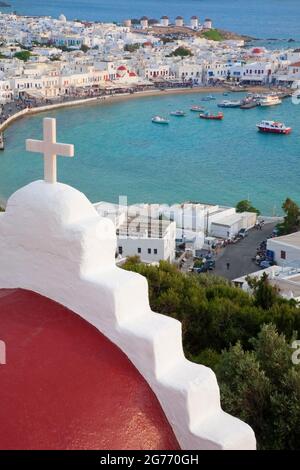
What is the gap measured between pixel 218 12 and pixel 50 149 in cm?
13096

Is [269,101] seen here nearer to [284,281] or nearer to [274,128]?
[274,128]

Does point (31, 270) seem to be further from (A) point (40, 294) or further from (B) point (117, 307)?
(B) point (117, 307)

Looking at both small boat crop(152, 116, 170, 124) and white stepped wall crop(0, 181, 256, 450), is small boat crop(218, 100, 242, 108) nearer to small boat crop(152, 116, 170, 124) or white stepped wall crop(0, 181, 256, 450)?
small boat crop(152, 116, 170, 124)

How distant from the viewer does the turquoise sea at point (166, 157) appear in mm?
23328

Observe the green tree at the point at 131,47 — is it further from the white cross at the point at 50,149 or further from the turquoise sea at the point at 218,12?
the white cross at the point at 50,149

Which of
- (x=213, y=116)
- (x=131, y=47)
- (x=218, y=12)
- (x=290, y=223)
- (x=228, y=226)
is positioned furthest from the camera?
(x=218, y=12)

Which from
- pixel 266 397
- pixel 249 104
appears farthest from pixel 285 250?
pixel 249 104

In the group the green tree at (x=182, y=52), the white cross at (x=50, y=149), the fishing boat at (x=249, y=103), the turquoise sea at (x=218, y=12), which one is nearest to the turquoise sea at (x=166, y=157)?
the fishing boat at (x=249, y=103)

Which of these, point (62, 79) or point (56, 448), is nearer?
point (56, 448)

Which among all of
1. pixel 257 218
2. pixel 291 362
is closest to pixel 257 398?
pixel 291 362

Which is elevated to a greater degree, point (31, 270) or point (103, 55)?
point (31, 270)

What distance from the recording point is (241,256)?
16.6 m

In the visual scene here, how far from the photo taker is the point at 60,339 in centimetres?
275

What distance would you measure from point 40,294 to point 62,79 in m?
41.5
